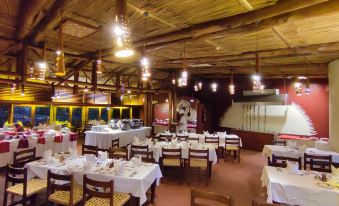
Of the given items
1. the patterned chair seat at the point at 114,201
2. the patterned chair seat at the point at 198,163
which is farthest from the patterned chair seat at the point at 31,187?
the patterned chair seat at the point at 198,163

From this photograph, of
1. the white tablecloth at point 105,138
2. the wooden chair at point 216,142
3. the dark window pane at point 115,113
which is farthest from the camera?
the dark window pane at point 115,113

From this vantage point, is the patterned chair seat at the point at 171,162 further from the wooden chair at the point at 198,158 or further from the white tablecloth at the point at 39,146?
the white tablecloth at the point at 39,146

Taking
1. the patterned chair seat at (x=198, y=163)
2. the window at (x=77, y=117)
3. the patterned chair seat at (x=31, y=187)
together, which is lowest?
the patterned chair seat at (x=198, y=163)

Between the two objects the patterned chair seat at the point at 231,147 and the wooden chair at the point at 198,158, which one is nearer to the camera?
the wooden chair at the point at 198,158

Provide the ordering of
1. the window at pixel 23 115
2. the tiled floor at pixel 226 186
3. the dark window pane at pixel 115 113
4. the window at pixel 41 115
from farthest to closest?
the dark window pane at pixel 115 113 < the window at pixel 41 115 < the window at pixel 23 115 < the tiled floor at pixel 226 186

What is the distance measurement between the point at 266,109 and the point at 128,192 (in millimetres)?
10038

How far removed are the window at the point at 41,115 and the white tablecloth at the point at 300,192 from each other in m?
12.5

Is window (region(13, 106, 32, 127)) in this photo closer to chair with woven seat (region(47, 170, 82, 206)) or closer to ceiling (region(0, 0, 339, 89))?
ceiling (region(0, 0, 339, 89))

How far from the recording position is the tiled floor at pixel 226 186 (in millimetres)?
5102

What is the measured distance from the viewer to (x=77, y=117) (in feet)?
48.8

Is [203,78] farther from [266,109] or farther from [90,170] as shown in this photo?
[90,170]

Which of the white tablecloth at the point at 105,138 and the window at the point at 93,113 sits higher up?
the window at the point at 93,113

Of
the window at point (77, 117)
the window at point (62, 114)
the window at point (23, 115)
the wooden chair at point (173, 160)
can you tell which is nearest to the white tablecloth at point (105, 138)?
the window at point (23, 115)

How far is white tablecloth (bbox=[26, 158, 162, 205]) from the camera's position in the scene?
12.7 feet
